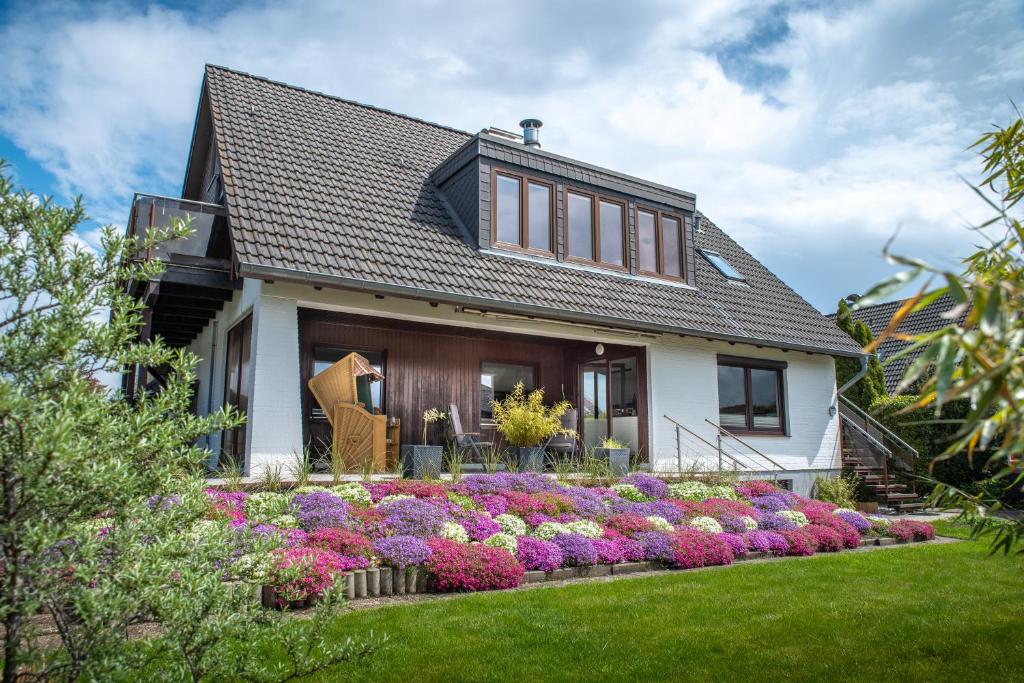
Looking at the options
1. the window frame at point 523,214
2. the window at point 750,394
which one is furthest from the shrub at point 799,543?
the window frame at point 523,214

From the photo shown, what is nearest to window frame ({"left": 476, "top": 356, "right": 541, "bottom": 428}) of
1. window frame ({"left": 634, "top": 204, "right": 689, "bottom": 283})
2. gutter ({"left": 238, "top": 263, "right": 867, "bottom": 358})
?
gutter ({"left": 238, "top": 263, "right": 867, "bottom": 358})

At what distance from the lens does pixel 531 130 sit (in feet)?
50.5

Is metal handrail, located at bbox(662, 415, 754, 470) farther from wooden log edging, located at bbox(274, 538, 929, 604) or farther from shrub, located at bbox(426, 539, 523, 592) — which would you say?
shrub, located at bbox(426, 539, 523, 592)

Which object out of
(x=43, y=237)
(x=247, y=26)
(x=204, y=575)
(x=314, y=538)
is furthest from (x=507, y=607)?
(x=247, y=26)

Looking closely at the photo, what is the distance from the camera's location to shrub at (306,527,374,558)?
6125 mm

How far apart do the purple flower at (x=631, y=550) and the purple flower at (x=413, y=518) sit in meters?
1.76

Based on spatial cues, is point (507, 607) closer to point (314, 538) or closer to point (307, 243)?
point (314, 538)

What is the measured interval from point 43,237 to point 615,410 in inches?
473

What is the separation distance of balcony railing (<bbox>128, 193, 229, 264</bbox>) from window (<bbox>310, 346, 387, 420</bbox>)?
2.25m

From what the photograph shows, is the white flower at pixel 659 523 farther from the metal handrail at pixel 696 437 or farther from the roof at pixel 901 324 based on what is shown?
the roof at pixel 901 324

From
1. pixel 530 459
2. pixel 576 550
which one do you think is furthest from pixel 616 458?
pixel 576 550

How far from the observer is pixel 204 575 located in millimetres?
2826

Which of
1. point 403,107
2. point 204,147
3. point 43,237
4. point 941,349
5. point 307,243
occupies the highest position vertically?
point 403,107

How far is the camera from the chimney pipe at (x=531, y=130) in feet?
50.3
